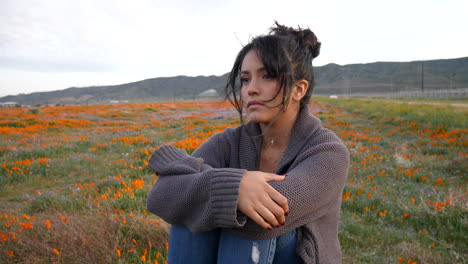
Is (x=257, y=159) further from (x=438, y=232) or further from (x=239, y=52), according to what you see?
(x=438, y=232)

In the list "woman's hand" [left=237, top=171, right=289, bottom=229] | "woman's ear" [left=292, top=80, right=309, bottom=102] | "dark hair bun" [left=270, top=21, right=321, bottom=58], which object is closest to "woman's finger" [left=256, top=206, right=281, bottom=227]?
"woman's hand" [left=237, top=171, right=289, bottom=229]

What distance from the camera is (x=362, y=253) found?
3199 millimetres

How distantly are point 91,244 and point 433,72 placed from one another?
146m

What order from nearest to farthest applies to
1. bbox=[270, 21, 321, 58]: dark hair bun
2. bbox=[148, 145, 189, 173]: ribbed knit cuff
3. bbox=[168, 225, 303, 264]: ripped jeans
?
bbox=[168, 225, 303, 264]: ripped jeans < bbox=[148, 145, 189, 173]: ribbed knit cuff < bbox=[270, 21, 321, 58]: dark hair bun

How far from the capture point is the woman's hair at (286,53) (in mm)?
1949

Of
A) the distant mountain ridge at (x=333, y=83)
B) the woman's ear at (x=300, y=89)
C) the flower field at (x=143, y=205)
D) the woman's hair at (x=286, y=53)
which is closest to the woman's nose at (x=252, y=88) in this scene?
the woman's hair at (x=286, y=53)

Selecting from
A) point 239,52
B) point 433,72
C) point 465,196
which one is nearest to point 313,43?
point 239,52

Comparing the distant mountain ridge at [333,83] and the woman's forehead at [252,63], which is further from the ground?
the distant mountain ridge at [333,83]

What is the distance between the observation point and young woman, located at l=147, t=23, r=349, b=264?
Answer: 1511 millimetres

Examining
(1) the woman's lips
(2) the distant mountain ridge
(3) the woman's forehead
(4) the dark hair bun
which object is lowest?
(1) the woman's lips

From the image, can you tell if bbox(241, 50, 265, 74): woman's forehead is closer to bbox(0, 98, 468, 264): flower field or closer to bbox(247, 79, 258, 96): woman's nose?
bbox(247, 79, 258, 96): woman's nose

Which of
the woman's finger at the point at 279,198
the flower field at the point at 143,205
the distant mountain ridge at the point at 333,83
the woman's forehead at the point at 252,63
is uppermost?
the distant mountain ridge at the point at 333,83

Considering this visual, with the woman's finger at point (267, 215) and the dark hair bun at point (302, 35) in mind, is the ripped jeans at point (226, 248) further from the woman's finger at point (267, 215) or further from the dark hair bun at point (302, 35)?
the dark hair bun at point (302, 35)

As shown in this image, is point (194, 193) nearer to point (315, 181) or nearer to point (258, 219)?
point (258, 219)
